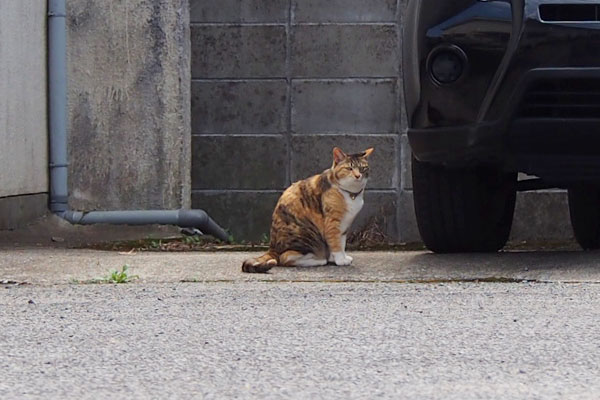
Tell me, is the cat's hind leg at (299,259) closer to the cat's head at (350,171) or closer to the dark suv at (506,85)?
the cat's head at (350,171)

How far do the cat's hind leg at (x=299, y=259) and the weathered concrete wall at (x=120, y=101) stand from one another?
1.67m

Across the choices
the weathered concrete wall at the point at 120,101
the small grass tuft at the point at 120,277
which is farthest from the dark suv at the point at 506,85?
the weathered concrete wall at the point at 120,101

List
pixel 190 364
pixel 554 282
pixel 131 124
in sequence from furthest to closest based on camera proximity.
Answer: pixel 131 124 → pixel 554 282 → pixel 190 364

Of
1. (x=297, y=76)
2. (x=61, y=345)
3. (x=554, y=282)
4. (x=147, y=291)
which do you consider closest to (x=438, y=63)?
(x=554, y=282)

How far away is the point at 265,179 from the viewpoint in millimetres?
7059

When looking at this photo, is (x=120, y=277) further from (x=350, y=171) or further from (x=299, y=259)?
(x=350, y=171)

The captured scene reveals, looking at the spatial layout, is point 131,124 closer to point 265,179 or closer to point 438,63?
point 265,179

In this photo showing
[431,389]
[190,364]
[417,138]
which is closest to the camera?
[431,389]

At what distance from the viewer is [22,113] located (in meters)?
6.42

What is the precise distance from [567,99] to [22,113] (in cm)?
293

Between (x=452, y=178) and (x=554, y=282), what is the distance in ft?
→ 2.65

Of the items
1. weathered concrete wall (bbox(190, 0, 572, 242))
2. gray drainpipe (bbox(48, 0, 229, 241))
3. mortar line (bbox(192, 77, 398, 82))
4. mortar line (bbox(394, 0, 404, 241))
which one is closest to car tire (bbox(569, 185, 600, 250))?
weathered concrete wall (bbox(190, 0, 572, 242))

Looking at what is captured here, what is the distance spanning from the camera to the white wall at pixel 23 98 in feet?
20.4

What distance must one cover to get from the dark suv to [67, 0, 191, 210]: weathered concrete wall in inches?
82.9
